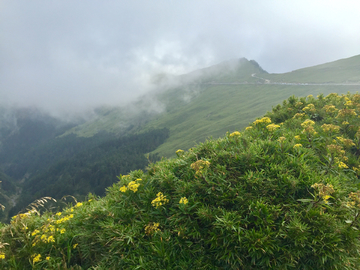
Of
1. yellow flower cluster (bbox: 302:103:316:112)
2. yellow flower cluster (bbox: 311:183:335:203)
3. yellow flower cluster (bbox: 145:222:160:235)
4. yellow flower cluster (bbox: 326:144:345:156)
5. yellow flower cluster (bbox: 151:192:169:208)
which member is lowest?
yellow flower cluster (bbox: 145:222:160:235)

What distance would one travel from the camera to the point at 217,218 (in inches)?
132

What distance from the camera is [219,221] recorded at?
11.4 ft

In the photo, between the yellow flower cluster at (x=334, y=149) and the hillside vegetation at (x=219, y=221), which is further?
the yellow flower cluster at (x=334, y=149)

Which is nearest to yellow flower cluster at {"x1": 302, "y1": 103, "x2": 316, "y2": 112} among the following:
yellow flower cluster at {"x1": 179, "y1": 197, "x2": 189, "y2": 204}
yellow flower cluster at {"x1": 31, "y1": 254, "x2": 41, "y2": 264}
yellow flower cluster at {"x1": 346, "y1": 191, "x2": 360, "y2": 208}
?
yellow flower cluster at {"x1": 346, "y1": 191, "x2": 360, "y2": 208}

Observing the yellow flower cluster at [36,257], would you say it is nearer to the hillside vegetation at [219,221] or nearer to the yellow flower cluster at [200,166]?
the hillside vegetation at [219,221]

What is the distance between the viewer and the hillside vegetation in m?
3.13

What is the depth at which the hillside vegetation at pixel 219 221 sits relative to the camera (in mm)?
3129

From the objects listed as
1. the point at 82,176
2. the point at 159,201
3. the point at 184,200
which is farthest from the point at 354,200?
the point at 82,176

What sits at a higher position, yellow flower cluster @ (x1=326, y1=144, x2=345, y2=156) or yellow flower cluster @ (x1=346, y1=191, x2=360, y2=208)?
yellow flower cluster @ (x1=326, y1=144, x2=345, y2=156)

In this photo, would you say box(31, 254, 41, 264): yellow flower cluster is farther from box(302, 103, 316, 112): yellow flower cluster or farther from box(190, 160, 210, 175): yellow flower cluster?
box(302, 103, 316, 112): yellow flower cluster

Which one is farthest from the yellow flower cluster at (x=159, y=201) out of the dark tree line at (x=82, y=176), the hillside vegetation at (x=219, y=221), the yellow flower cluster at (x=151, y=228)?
the dark tree line at (x=82, y=176)

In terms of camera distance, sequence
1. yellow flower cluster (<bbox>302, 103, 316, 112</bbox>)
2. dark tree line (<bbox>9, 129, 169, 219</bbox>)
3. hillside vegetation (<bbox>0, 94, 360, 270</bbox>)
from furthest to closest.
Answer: dark tree line (<bbox>9, 129, 169, 219</bbox>), yellow flower cluster (<bbox>302, 103, 316, 112</bbox>), hillside vegetation (<bbox>0, 94, 360, 270</bbox>)

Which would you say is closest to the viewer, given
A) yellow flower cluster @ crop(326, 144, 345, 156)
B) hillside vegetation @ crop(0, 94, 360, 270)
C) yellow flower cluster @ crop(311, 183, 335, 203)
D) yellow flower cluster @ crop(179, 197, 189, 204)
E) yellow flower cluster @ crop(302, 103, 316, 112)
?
hillside vegetation @ crop(0, 94, 360, 270)

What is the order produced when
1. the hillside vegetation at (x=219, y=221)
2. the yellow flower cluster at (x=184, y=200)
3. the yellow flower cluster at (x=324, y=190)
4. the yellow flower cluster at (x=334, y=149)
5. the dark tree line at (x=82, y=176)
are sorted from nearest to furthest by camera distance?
the hillside vegetation at (x=219, y=221), the yellow flower cluster at (x=324, y=190), the yellow flower cluster at (x=184, y=200), the yellow flower cluster at (x=334, y=149), the dark tree line at (x=82, y=176)
